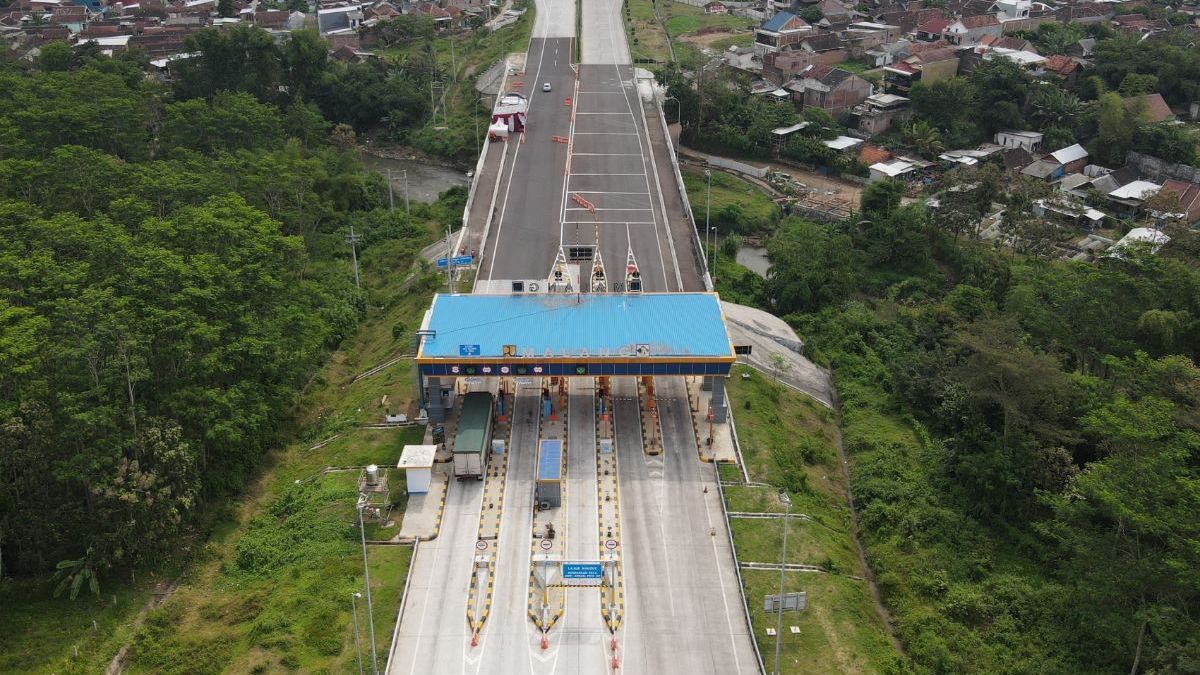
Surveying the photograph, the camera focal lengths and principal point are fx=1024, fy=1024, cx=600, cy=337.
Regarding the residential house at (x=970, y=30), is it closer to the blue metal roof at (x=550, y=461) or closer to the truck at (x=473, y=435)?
the truck at (x=473, y=435)

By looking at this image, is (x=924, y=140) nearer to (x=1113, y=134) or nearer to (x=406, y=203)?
(x=1113, y=134)

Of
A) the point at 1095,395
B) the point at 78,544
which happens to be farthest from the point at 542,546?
the point at 1095,395

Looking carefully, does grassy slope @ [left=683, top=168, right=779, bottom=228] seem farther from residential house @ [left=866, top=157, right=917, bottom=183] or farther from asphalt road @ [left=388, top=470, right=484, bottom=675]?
asphalt road @ [left=388, top=470, right=484, bottom=675]

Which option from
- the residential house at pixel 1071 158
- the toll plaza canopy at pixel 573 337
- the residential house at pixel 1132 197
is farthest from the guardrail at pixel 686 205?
the residential house at pixel 1071 158

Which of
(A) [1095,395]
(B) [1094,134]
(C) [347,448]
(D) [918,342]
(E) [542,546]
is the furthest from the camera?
(B) [1094,134]

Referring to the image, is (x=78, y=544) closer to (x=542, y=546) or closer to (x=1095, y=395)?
(x=542, y=546)

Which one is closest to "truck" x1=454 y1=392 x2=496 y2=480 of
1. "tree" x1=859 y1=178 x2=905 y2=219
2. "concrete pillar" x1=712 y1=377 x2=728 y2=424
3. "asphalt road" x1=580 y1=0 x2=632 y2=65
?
"concrete pillar" x1=712 y1=377 x2=728 y2=424
